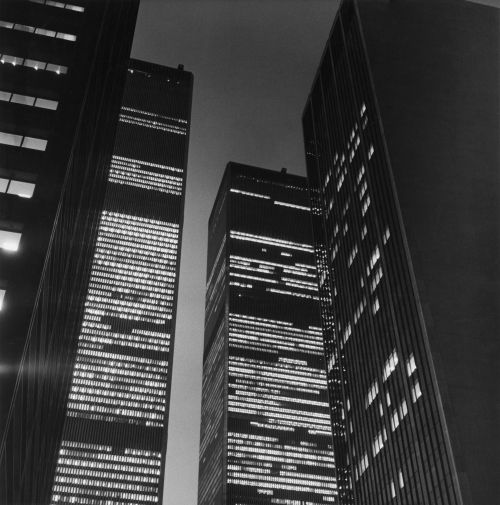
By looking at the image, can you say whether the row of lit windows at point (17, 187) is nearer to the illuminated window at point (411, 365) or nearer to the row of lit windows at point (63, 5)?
the row of lit windows at point (63, 5)

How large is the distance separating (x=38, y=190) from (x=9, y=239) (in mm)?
3204

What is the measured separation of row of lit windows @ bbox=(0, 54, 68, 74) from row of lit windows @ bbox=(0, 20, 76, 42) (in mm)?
2039

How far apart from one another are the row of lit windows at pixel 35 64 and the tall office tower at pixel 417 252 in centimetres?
4454

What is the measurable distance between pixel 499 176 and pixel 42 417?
5692cm

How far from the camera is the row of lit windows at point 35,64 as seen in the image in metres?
37.7

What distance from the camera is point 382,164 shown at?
83.9 metres

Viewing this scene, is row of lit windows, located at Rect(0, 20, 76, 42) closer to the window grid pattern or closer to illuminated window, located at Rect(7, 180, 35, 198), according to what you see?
illuminated window, located at Rect(7, 180, 35, 198)

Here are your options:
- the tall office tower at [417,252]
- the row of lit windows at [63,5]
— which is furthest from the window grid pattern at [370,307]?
the row of lit windows at [63,5]

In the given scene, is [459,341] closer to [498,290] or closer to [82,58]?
[498,290]

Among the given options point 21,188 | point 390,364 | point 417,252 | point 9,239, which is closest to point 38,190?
point 21,188

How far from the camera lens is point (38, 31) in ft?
131

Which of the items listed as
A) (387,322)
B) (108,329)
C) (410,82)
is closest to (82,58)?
(387,322)

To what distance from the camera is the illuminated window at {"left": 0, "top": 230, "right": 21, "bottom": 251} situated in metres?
29.3

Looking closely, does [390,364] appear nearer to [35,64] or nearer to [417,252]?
[417,252]
